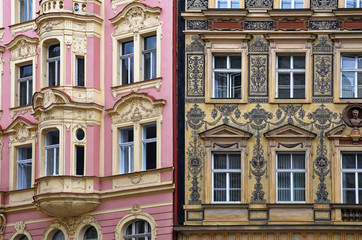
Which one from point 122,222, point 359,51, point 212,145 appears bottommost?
point 122,222

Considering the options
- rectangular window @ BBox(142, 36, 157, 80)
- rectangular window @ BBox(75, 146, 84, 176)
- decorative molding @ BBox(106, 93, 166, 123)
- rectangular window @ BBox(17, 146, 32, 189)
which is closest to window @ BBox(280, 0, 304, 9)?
rectangular window @ BBox(142, 36, 157, 80)

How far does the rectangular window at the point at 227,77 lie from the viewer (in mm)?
49031

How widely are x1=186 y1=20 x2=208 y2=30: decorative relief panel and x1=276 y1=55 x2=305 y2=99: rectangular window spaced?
10.8ft

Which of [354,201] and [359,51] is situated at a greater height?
[359,51]

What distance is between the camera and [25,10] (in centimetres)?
5556

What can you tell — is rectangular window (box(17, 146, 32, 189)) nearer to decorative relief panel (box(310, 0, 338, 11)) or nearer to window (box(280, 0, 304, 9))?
window (box(280, 0, 304, 9))

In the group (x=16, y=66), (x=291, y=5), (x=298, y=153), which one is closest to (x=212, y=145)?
(x=298, y=153)

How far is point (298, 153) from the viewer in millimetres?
48188

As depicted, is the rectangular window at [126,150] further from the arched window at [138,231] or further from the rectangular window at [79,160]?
the arched window at [138,231]

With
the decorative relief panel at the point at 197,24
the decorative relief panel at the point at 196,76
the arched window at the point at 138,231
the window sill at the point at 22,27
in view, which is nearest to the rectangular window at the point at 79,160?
the arched window at the point at 138,231

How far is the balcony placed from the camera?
4991cm

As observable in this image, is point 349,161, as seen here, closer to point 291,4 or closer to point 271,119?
point 271,119

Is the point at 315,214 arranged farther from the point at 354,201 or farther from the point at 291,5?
the point at 291,5

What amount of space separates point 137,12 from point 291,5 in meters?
6.52
